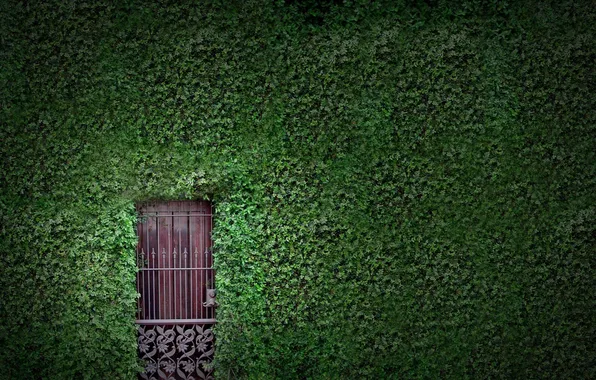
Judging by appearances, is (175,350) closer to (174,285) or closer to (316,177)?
(174,285)

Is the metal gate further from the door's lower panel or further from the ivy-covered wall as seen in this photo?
the ivy-covered wall

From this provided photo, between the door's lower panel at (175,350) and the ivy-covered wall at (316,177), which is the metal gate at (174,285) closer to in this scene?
the door's lower panel at (175,350)

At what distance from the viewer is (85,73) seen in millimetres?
4984

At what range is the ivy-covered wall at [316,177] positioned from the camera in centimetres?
495

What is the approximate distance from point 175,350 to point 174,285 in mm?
587

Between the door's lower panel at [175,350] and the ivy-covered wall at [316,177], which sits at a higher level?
the ivy-covered wall at [316,177]

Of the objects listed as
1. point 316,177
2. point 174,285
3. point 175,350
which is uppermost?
point 316,177

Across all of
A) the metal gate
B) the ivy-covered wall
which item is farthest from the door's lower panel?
the ivy-covered wall

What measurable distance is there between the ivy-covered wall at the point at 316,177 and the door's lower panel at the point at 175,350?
0.22 metres

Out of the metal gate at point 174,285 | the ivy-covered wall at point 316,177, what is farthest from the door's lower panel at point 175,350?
the ivy-covered wall at point 316,177

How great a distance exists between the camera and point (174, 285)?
16.9 ft

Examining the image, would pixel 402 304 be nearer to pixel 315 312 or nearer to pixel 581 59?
pixel 315 312

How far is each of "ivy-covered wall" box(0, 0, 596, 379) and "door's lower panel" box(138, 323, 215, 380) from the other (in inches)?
8.5

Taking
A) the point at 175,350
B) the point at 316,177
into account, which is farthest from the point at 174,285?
the point at 316,177
